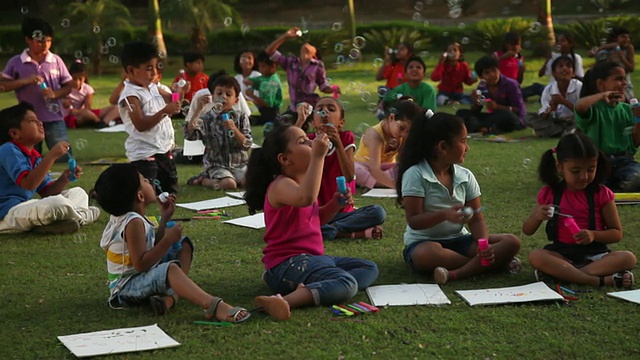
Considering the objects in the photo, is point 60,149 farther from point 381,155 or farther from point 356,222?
point 381,155

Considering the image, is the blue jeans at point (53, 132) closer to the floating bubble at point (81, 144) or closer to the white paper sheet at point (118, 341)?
the floating bubble at point (81, 144)

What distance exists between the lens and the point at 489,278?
508 cm

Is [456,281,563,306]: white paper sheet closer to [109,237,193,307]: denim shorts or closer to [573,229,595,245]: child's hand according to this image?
[573,229,595,245]: child's hand

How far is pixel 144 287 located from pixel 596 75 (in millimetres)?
4171

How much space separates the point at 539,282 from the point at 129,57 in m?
3.94

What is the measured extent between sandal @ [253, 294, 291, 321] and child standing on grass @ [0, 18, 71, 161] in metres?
5.27

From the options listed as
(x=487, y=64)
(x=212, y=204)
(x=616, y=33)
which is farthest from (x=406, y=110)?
(x=616, y=33)

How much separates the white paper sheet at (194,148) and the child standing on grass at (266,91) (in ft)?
13.3

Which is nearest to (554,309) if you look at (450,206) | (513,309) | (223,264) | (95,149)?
(513,309)

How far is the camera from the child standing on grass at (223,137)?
337 inches

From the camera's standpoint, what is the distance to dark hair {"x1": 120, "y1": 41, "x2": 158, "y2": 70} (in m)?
7.27

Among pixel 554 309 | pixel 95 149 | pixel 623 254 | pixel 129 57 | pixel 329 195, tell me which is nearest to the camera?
pixel 554 309

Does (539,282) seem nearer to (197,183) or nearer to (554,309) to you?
(554,309)

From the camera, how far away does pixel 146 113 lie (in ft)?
24.7
